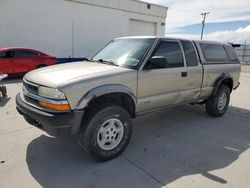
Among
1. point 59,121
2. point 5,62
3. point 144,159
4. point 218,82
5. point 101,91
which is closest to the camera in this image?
point 59,121

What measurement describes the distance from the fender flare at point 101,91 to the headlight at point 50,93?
0.26 metres

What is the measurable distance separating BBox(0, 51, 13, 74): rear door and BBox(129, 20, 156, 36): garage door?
10578 millimetres

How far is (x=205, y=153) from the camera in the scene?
3.81m

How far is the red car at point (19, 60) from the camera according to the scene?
33.4 ft

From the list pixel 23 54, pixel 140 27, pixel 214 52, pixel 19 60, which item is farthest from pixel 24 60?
pixel 140 27

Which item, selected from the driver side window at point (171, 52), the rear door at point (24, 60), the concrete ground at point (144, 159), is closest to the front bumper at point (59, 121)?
the concrete ground at point (144, 159)

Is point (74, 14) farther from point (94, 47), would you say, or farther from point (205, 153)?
point (205, 153)

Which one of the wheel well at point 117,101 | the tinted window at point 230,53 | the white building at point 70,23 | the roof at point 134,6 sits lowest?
the wheel well at point 117,101

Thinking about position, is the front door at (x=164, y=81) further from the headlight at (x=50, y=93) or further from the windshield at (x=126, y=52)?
the headlight at (x=50, y=93)

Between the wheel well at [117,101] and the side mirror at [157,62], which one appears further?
the side mirror at [157,62]

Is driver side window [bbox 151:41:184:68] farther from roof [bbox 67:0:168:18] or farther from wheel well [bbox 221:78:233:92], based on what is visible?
roof [bbox 67:0:168:18]

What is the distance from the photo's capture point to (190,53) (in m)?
4.77

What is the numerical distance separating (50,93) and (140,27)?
1724cm

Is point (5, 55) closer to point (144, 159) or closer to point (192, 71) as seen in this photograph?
point (192, 71)
